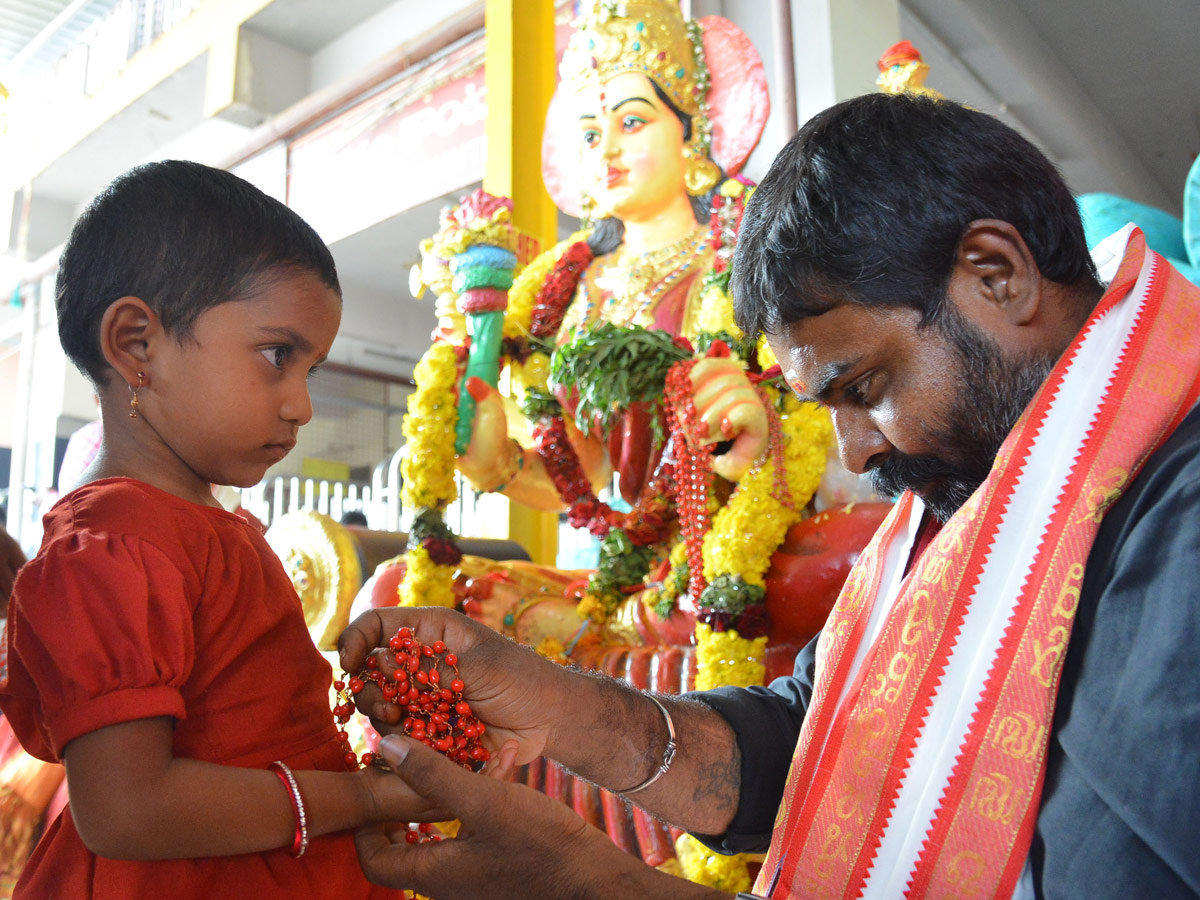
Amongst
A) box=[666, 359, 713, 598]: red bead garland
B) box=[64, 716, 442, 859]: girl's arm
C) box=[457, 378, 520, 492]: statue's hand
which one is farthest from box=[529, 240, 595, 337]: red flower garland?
box=[64, 716, 442, 859]: girl's arm

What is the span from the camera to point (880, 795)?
0.97 metres

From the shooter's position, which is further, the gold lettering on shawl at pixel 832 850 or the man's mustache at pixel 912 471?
the man's mustache at pixel 912 471

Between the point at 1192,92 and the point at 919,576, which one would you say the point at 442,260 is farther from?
the point at 1192,92

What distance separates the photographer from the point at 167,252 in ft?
3.31

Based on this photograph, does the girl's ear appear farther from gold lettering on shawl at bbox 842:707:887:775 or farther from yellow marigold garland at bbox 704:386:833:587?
yellow marigold garland at bbox 704:386:833:587

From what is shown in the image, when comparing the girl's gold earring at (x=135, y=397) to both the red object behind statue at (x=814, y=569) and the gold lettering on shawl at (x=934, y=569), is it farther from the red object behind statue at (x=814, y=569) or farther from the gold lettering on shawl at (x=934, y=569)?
the red object behind statue at (x=814, y=569)

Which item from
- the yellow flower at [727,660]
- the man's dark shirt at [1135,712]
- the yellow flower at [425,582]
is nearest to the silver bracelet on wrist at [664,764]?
the man's dark shirt at [1135,712]

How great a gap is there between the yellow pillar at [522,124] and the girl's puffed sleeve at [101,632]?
284 cm

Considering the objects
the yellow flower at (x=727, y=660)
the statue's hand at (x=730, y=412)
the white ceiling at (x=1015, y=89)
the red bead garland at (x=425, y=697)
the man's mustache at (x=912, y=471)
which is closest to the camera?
the red bead garland at (x=425, y=697)

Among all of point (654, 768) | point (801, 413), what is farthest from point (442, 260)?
point (654, 768)

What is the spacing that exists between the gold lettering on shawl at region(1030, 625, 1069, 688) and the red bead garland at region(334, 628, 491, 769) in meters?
0.53

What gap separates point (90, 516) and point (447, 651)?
1.18 ft

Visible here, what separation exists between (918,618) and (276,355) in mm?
708

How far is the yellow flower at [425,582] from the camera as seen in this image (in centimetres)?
239
